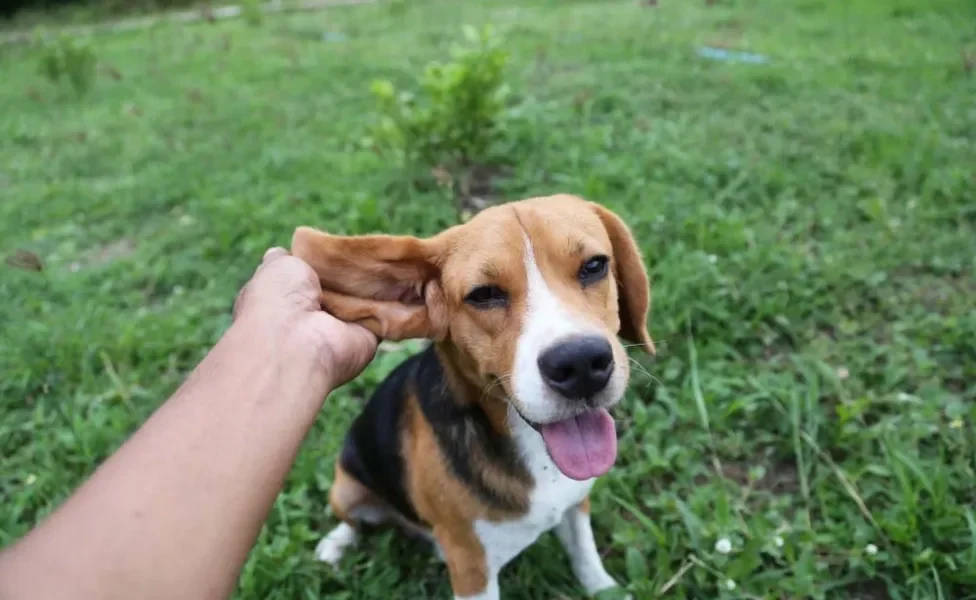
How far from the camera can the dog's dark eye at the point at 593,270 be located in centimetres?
246

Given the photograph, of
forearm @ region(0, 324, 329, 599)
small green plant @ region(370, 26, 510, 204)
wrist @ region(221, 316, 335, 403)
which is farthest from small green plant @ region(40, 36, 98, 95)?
forearm @ region(0, 324, 329, 599)

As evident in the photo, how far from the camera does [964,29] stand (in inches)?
353

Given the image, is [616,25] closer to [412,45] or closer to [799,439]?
[412,45]

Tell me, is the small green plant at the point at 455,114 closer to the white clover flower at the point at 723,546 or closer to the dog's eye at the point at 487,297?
the dog's eye at the point at 487,297

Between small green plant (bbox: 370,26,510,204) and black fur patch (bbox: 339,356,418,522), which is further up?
small green plant (bbox: 370,26,510,204)

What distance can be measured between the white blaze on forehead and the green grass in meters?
1.22

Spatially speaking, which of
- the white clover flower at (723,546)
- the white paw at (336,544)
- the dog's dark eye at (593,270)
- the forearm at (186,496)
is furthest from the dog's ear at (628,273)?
the white paw at (336,544)

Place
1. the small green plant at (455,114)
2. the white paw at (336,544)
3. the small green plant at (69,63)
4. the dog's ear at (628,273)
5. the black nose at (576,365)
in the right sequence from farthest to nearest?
the small green plant at (69,63)
the small green plant at (455,114)
the white paw at (336,544)
the dog's ear at (628,273)
the black nose at (576,365)

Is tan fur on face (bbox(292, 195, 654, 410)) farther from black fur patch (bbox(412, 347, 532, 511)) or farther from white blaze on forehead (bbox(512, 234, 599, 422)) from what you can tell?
black fur patch (bbox(412, 347, 532, 511))

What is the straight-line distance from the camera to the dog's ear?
9.00 ft

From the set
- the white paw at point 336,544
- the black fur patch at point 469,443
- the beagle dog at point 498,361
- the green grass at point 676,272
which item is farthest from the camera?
the white paw at point 336,544

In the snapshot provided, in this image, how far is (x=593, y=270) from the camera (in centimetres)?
249

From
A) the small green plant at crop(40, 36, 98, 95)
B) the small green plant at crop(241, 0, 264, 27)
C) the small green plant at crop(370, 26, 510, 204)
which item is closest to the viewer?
the small green plant at crop(370, 26, 510, 204)

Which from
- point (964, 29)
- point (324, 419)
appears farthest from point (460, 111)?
point (964, 29)
